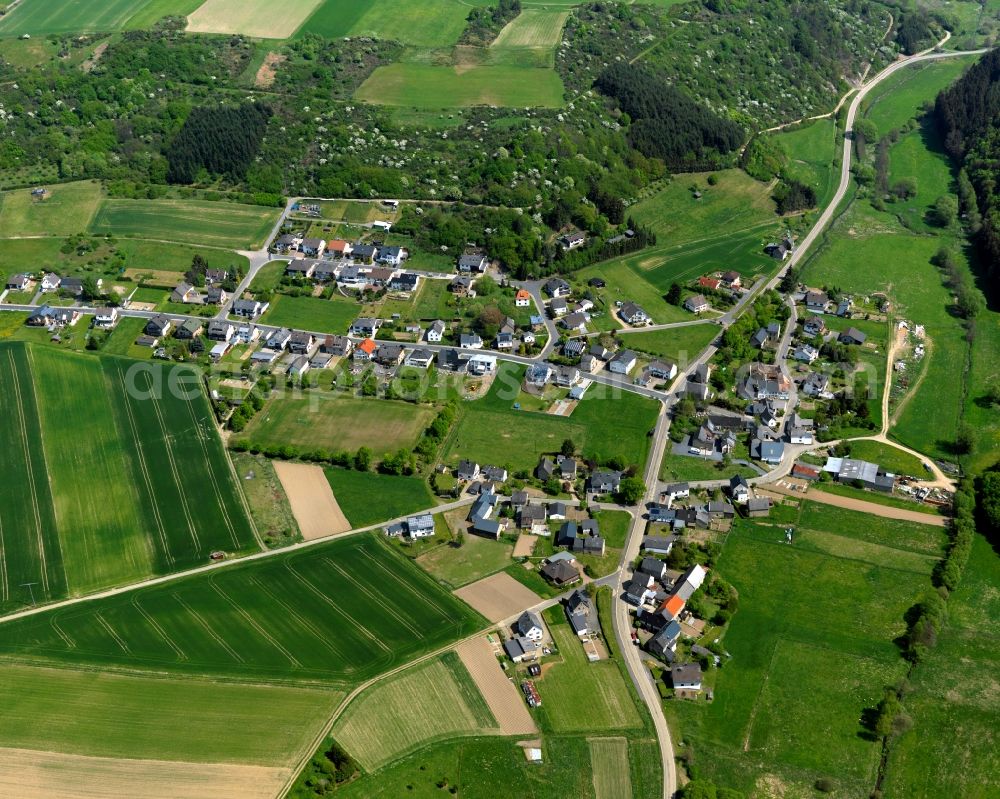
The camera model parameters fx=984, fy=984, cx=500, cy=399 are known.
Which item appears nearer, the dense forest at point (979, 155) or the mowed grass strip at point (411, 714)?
the mowed grass strip at point (411, 714)

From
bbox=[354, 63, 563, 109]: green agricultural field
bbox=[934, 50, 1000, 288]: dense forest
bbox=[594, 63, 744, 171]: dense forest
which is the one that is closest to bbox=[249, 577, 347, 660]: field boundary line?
bbox=[594, 63, 744, 171]: dense forest

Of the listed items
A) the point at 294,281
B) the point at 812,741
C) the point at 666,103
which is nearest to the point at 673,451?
the point at 812,741

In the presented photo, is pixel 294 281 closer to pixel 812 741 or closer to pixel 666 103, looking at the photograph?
pixel 666 103

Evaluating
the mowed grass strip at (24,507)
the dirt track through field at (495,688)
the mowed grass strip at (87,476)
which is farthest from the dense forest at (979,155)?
the mowed grass strip at (24,507)

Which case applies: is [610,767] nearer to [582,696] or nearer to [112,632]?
[582,696]

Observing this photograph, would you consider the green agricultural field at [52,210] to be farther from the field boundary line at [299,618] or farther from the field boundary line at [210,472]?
the field boundary line at [299,618]

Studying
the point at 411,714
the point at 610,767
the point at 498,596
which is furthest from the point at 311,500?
the point at 610,767

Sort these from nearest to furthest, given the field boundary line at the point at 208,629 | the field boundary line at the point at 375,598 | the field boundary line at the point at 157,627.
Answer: the field boundary line at the point at 208,629
the field boundary line at the point at 157,627
the field boundary line at the point at 375,598
